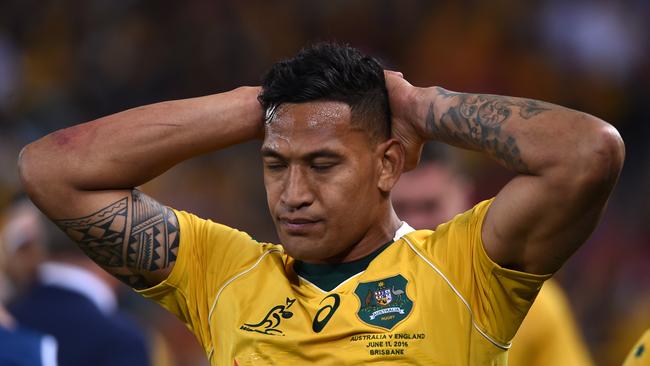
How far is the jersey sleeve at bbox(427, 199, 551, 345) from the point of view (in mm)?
3049

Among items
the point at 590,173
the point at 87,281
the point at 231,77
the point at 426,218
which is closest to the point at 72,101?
the point at 231,77

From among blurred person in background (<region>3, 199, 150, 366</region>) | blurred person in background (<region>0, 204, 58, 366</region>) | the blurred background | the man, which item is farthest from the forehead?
the blurred background

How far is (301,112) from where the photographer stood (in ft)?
10.5

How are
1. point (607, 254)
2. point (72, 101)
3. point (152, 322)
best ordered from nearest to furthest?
point (607, 254), point (152, 322), point (72, 101)

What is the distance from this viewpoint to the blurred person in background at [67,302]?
4922 mm

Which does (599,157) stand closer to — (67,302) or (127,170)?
(127,170)

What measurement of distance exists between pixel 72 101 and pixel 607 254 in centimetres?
450

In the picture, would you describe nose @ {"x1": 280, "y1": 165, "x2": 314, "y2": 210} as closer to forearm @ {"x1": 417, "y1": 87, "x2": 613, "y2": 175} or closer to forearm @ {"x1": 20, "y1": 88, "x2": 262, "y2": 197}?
forearm @ {"x1": 20, "y1": 88, "x2": 262, "y2": 197}

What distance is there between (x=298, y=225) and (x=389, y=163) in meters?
0.36

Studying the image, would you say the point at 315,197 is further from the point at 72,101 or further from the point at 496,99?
the point at 72,101

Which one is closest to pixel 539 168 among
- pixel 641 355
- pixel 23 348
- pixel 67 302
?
pixel 641 355

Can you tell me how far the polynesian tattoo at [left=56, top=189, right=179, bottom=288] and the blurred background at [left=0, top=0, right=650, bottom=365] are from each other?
5.10 meters

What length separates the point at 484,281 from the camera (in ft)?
10.2

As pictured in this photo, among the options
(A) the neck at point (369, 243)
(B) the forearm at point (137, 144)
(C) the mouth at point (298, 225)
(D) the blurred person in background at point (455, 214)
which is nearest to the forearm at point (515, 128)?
(A) the neck at point (369, 243)
